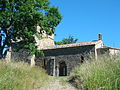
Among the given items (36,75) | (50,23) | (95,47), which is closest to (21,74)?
(36,75)

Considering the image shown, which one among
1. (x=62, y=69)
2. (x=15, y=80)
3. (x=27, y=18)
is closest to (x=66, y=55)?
(x=62, y=69)

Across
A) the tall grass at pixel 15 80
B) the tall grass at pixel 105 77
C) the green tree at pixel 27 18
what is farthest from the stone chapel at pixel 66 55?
the tall grass at pixel 105 77

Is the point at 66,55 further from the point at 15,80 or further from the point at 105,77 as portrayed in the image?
the point at 105,77

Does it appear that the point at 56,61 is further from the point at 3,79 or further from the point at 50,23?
the point at 3,79

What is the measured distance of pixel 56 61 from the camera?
21.3m

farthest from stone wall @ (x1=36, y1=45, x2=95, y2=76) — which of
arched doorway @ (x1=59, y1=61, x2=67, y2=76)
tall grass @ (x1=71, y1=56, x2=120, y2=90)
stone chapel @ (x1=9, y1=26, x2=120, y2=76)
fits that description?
tall grass @ (x1=71, y1=56, x2=120, y2=90)

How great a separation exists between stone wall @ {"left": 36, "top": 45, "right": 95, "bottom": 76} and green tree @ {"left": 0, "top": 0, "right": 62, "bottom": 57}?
6353mm

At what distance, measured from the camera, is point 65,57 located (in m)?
20.6

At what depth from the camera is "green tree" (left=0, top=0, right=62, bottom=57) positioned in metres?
12.3

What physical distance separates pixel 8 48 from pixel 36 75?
274 inches

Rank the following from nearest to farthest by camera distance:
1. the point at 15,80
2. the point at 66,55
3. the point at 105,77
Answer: the point at 105,77, the point at 15,80, the point at 66,55

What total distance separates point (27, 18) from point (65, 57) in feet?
31.3

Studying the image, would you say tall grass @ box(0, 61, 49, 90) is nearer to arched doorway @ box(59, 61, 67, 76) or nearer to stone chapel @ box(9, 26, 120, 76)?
stone chapel @ box(9, 26, 120, 76)

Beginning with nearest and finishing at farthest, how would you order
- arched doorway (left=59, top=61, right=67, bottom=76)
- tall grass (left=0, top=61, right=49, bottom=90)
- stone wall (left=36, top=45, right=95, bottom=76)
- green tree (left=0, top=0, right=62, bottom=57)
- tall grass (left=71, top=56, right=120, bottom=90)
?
tall grass (left=71, top=56, right=120, bottom=90)
tall grass (left=0, top=61, right=49, bottom=90)
green tree (left=0, top=0, right=62, bottom=57)
stone wall (left=36, top=45, right=95, bottom=76)
arched doorway (left=59, top=61, right=67, bottom=76)
